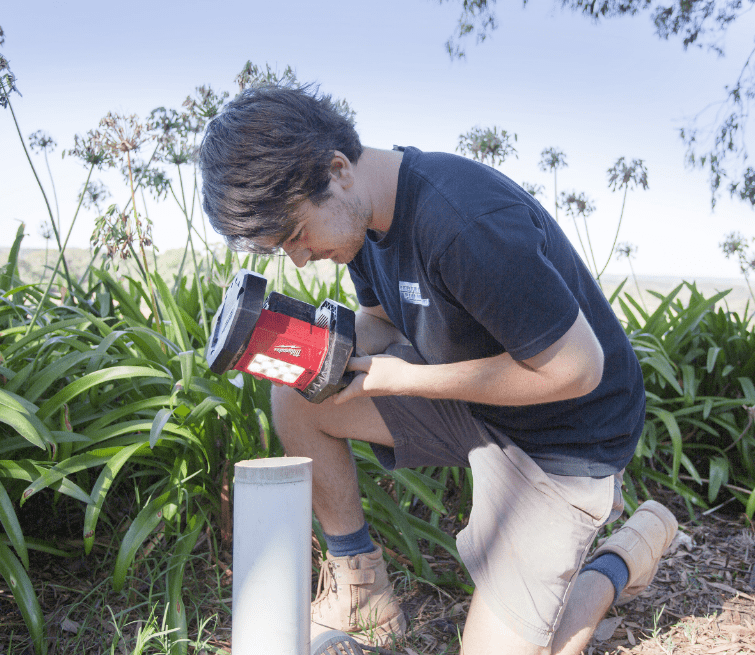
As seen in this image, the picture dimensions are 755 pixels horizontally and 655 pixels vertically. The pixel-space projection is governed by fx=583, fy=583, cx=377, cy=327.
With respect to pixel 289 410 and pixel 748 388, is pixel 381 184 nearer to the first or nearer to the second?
pixel 289 410

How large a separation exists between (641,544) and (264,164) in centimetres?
147

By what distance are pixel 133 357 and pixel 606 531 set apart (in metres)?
1.82

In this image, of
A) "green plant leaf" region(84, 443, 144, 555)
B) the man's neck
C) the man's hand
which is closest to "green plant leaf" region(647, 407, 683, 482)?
the man's hand

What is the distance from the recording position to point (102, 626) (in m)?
1.57

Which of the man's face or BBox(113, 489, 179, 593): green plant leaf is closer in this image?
the man's face

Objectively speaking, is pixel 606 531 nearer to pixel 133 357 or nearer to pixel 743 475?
pixel 743 475

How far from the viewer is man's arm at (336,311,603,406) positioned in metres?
1.16

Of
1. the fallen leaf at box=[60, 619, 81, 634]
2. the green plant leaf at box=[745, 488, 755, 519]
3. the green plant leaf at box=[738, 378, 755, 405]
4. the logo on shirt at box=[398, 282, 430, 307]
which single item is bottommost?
the green plant leaf at box=[745, 488, 755, 519]

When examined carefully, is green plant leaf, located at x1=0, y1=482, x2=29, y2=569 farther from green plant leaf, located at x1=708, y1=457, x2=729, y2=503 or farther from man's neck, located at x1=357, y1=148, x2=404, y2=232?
green plant leaf, located at x1=708, y1=457, x2=729, y2=503

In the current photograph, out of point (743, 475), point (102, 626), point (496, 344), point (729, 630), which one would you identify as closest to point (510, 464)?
point (496, 344)

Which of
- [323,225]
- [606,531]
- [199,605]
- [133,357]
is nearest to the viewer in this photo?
[323,225]

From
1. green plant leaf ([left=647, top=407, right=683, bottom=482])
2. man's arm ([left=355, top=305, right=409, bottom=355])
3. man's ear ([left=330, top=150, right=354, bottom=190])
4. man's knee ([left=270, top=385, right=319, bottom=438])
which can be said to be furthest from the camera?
green plant leaf ([left=647, top=407, right=683, bottom=482])

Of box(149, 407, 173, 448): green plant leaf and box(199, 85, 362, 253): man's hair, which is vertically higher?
box(199, 85, 362, 253): man's hair

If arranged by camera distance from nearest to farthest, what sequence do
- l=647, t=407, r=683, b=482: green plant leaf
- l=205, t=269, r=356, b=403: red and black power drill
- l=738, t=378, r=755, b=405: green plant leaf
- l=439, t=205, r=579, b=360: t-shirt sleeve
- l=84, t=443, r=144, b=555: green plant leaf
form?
l=439, t=205, r=579, b=360: t-shirt sleeve → l=205, t=269, r=356, b=403: red and black power drill → l=84, t=443, r=144, b=555: green plant leaf → l=647, t=407, r=683, b=482: green plant leaf → l=738, t=378, r=755, b=405: green plant leaf
